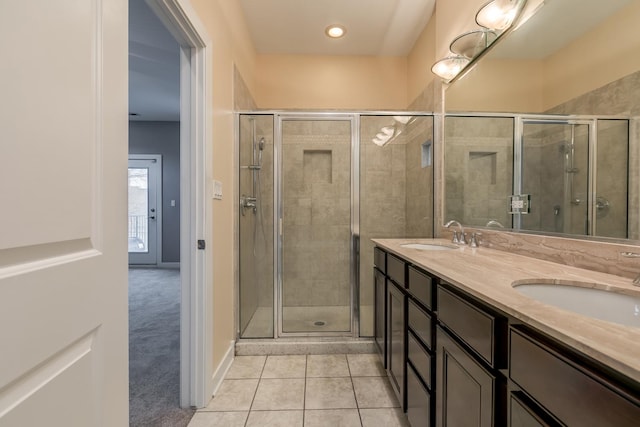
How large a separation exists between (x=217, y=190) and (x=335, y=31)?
6.59 ft

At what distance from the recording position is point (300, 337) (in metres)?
2.25

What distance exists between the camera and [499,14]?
1.48 meters

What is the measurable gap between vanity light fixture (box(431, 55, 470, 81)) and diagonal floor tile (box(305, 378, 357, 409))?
2231mm

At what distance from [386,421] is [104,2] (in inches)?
77.7

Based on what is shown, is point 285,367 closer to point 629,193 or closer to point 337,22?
point 629,193

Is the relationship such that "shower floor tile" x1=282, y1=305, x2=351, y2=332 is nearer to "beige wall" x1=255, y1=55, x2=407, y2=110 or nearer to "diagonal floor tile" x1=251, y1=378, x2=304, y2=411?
"diagonal floor tile" x1=251, y1=378, x2=304, y2=411

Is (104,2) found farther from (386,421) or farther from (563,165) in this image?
(386,421)

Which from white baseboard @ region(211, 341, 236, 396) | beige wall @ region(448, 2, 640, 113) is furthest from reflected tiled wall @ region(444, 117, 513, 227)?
white baseboard @ region(211, 341, 236, 396)

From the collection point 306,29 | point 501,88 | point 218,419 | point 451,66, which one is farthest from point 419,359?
point 306,29

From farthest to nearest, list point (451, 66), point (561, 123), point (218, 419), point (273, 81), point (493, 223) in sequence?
1. point (273, 81)
2. point (451, 66)
3. point (493, 223)
4. point (218, 419)
5. point (561, 123)

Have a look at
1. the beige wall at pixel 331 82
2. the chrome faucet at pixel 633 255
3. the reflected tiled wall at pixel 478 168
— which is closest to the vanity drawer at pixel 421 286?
the chrome faucet at pixel 633 255

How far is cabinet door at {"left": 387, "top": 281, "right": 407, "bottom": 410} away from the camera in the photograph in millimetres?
1374

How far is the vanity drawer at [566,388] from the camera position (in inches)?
16.4

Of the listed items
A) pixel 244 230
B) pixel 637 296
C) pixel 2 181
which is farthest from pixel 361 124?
pixel 2 181
